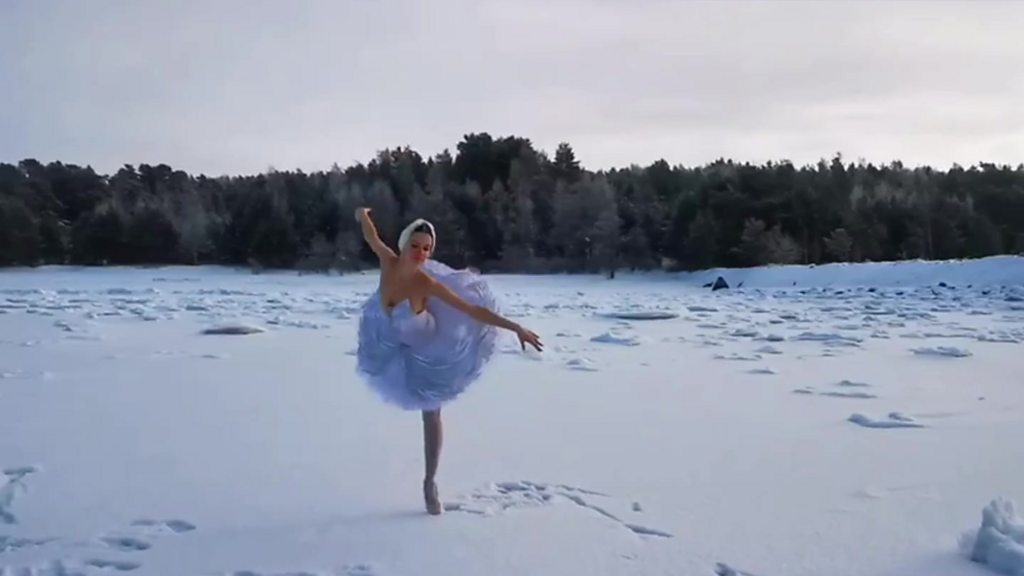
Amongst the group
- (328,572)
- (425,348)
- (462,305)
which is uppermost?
(462,305)

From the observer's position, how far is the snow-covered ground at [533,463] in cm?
236

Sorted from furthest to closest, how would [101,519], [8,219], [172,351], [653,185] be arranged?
[653,185]
[8,219]
[172,351]
[101,519]

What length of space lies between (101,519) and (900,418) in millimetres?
3264

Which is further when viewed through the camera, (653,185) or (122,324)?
(653,185)

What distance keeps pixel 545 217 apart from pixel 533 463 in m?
29.5

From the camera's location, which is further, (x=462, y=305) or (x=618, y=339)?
(x=618, y=339)

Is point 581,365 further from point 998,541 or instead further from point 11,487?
point 998,541

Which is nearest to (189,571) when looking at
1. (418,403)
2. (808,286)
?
(418,403)

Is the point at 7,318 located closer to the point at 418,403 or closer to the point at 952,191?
the point at 418,403

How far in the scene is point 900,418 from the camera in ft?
13.5

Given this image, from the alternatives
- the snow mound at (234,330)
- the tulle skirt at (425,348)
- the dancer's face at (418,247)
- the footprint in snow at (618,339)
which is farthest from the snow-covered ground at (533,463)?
the snow mound at (234,330)

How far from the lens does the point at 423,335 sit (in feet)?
9.29

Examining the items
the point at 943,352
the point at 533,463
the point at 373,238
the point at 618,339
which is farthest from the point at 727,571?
the point at 618,339

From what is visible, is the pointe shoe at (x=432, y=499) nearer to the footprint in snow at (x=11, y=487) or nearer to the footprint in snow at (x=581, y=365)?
the footprint in snow at (x=11, y=487)
